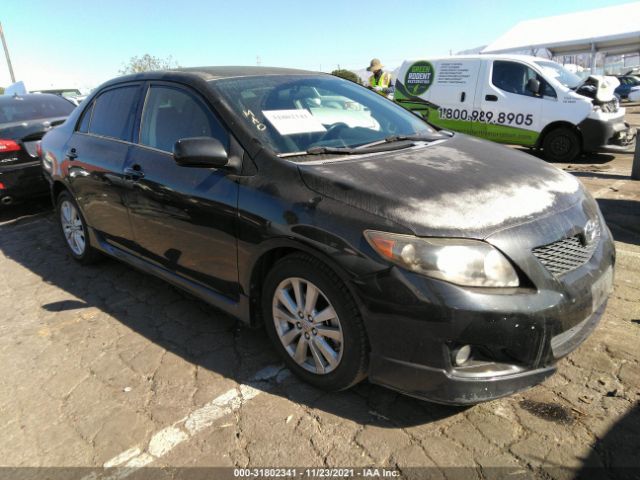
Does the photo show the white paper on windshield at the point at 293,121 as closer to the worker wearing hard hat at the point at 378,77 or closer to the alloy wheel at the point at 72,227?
the alloy wheel at the point at 72,227

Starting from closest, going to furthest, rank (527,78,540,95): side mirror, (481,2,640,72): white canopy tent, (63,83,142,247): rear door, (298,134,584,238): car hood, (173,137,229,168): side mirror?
(298,134,584,238): car hood, (173,137,229,168): side mirror, (63,83,142,247): rear door, (527,78,540,95): side mirror, (481,2,640,72): white canopy tent

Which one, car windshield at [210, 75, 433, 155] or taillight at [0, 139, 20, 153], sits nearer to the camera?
car windshield at [210, 75, 433, 155]

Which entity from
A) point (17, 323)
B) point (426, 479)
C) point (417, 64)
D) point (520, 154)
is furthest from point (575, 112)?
point (17, 323)

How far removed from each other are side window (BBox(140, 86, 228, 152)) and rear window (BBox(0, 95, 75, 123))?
4353 mm

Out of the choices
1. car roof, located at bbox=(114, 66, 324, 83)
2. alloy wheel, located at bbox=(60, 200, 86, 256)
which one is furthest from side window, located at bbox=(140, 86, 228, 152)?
alloy wheel, located at bbox=(60, 200, 86, 256)

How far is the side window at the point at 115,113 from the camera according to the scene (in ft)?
11.9

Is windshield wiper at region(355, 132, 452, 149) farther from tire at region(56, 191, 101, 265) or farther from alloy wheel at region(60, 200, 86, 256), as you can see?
alloy wheel at region(60, 200, 86, 256)

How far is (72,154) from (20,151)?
8.47ft

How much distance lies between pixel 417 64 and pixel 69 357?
9361 millimetres

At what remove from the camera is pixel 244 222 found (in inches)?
102

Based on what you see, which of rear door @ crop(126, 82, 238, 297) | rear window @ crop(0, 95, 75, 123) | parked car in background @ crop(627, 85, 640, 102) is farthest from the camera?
parked car in background @ crop(627, 85, 640, 102)

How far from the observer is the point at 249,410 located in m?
2.48

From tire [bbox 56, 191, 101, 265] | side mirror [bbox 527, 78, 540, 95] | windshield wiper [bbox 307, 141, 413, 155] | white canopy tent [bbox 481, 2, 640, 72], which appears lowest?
tire [bbox 56, 191, 101, 265]

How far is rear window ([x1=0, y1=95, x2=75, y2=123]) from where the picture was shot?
6645mm
